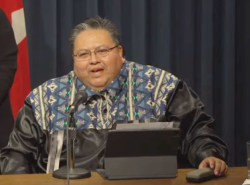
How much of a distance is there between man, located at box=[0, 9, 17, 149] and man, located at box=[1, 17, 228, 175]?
452mm

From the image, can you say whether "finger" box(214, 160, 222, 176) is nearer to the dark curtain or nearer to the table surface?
the table surface

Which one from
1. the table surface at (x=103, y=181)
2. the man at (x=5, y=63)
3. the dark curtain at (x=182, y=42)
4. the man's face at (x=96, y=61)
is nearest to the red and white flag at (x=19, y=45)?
the man at (x=5, y=63)

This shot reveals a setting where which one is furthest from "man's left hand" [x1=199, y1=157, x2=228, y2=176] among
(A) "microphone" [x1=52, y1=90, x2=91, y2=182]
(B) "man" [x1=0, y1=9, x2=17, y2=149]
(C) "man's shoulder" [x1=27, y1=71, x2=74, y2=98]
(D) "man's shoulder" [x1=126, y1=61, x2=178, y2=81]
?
(B) "man" [x1=0, y1=9, x2=17, y2=149]

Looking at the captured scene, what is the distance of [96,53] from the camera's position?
2.74 m

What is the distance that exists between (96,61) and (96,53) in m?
0.05

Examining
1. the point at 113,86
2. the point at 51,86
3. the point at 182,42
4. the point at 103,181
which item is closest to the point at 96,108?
the point at 113,86

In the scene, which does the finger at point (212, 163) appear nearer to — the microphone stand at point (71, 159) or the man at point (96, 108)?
the man at point (96, 108)

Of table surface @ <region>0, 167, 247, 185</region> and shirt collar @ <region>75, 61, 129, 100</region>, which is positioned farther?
shirt collar @ <region>75, 61, 129, 100</region>

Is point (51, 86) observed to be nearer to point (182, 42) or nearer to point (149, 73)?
point (149, 73)

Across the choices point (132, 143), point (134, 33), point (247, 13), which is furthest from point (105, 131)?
point (247, 13)

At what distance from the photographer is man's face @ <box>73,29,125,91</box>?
2736 mm

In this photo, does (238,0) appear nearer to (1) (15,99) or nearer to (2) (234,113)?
(2) (234,113)

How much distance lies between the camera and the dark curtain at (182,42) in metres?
3.51

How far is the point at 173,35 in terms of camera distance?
372 cm
